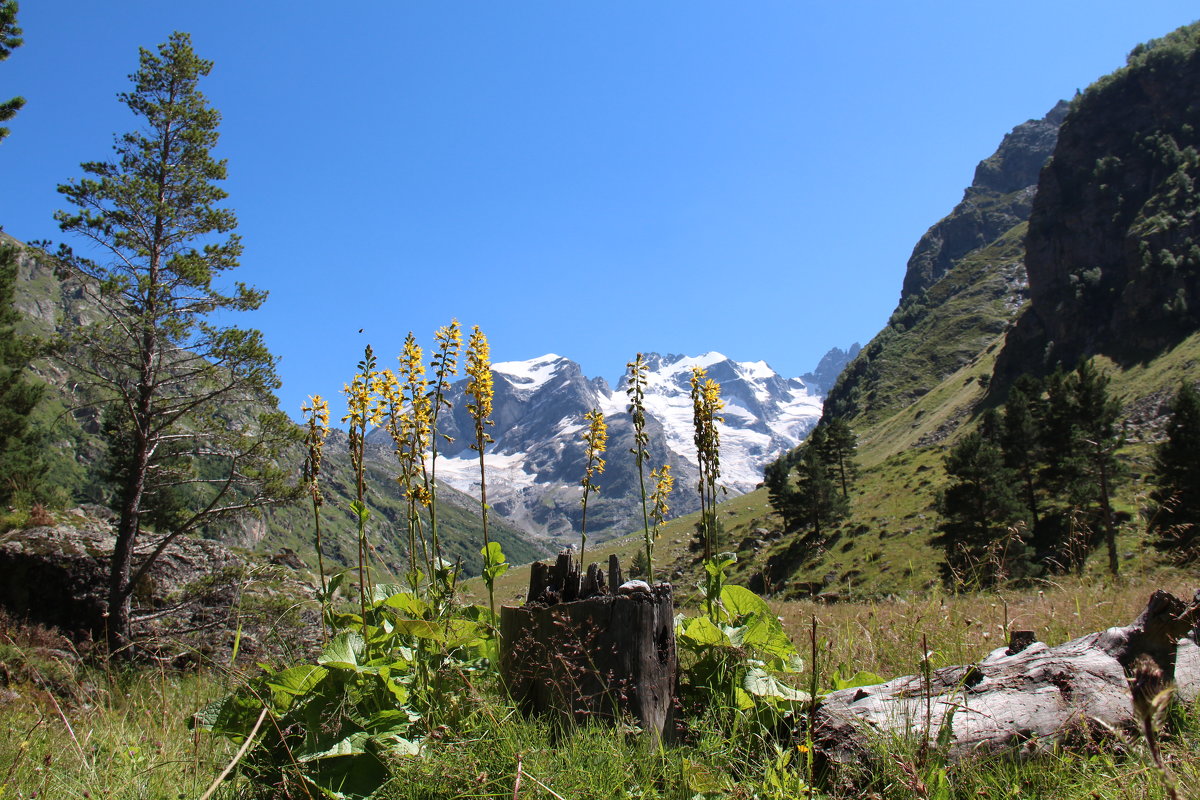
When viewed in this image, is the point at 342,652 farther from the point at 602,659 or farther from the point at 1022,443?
the point at 1022,443

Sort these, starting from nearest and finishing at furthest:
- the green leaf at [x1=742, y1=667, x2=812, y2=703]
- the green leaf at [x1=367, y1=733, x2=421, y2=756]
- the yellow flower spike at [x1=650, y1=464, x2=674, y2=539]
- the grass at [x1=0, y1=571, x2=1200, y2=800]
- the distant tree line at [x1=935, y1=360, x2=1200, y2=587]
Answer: the grass at [x1=0, y1=571, x2=1200, y2=800] < the green leaf at [x1=367, y1=733, x2=421, y2=756] < the green leaf at [x1=742, y1=667, x2=812, y2=703] < the yellow flower spike at [x1=650, y1=464, x2=674, y2=539] < the distant tree line at [x1=935, y1=360, x2=1200, y2=587]

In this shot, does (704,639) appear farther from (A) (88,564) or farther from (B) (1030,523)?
(B) (1030,523)

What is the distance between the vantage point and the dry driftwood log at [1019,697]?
11.8ft

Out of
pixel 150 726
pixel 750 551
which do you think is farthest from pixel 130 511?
pixel 750 551

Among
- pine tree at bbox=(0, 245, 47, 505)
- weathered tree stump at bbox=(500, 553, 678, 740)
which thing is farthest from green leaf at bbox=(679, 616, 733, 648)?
pine tree at bbox=(0, 245, 47, 505)

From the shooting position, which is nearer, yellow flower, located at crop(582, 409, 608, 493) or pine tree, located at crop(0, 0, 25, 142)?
yellow flower, located at crop(582, 409, 608, 493)

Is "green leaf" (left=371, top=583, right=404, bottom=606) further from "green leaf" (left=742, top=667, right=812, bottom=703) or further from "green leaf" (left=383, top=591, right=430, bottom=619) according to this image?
"green leaf" (left=742, top=667, right=812, bottom=703)

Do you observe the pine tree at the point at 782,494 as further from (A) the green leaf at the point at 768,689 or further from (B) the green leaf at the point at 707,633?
(A) the green leaf at the point at 768,689

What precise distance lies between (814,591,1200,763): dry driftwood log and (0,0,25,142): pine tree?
67.6 feet

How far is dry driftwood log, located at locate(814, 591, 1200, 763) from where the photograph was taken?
11.8 ft

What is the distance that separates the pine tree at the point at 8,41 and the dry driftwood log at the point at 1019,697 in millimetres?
20596

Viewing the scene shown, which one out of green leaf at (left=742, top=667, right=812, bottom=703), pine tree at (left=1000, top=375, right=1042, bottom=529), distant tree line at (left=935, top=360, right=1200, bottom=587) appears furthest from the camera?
pine tree at (left=1000, top=375, right=1042, bottom=529)

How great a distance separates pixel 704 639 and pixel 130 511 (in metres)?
16.1

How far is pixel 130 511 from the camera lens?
15570 millimetres
